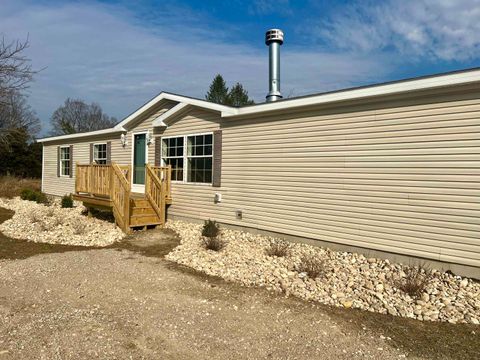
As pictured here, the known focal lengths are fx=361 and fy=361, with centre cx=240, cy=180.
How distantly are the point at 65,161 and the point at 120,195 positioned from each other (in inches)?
336

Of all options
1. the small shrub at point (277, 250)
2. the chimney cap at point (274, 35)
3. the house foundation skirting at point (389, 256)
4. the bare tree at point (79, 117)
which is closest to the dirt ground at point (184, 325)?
the small shrub at point (277, 250)

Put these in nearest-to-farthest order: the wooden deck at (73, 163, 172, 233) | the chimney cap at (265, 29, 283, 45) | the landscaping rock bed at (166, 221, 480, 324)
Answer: the landscaping rock bed at (166, 221, 480, 324)
the wooden deck at (73, 163, 172, 233)
the chimney cap at (265, 29, 283, 45)

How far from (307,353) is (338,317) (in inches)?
36.3

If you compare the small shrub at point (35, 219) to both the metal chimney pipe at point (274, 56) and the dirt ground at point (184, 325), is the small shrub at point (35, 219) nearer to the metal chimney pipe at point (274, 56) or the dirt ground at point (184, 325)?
the dirt ground at point (184, 325)

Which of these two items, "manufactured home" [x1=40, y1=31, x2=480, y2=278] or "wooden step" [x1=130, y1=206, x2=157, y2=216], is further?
"wooden step" [x1=130, y1=206, x2=157, y2=216]

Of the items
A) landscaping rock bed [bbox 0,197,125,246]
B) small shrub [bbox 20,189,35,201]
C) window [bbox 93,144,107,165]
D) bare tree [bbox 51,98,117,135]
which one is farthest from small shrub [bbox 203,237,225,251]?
bare tree [bbox 51,98,117,135]

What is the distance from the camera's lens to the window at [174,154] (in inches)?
388

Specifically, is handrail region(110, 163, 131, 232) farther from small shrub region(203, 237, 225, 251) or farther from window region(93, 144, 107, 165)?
window region(93, 144, 107, 165)

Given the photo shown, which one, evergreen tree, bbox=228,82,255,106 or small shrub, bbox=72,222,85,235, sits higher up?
evergreen tree, bbox=228,82,255,106

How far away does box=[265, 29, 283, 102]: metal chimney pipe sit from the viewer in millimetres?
9938

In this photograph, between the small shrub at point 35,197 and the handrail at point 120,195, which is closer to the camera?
the handrail at point 120,195

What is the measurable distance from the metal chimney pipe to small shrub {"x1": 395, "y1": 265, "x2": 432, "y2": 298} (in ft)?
20.1

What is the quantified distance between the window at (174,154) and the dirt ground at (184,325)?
15.7 feet

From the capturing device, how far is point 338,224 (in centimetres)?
653
